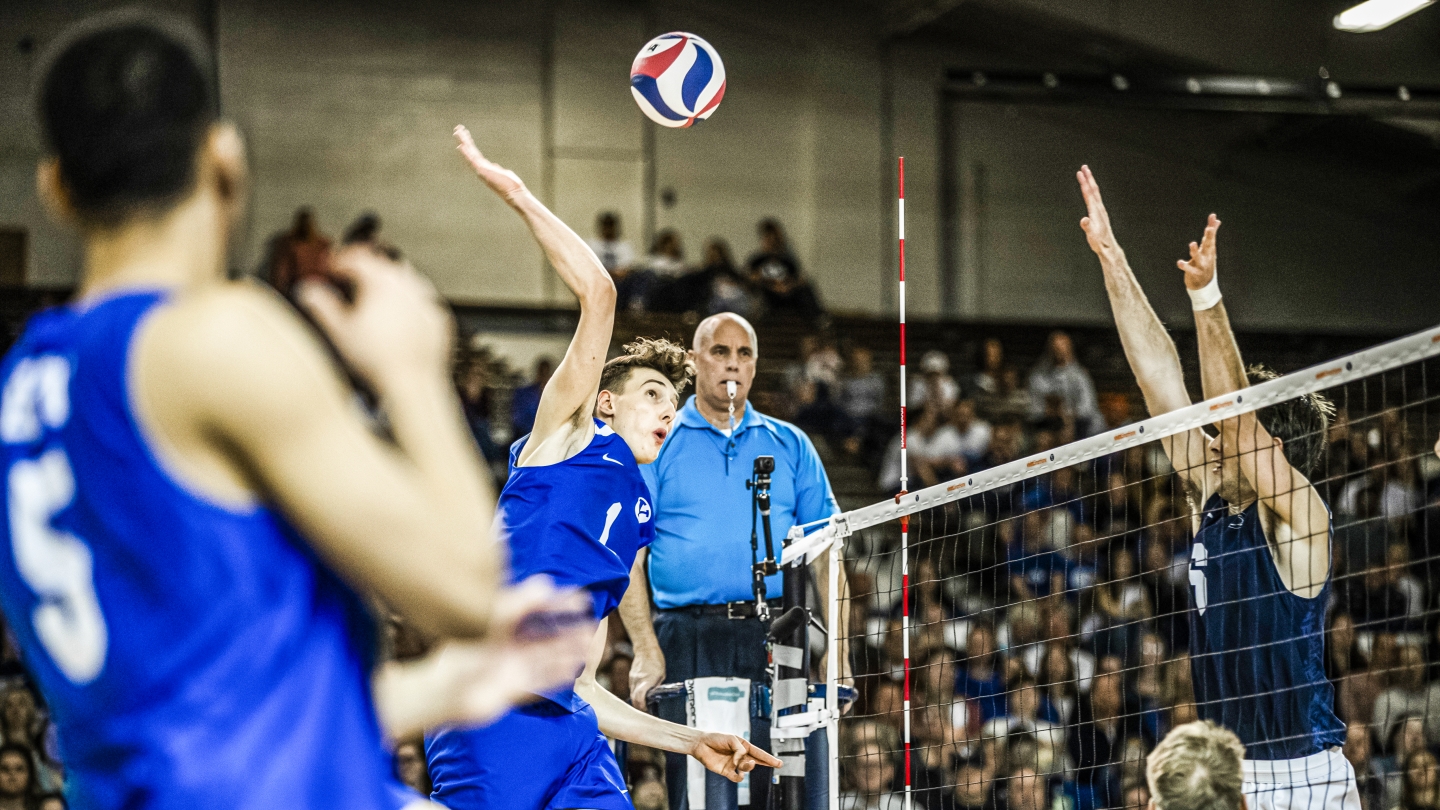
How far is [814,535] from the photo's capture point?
5855 mm

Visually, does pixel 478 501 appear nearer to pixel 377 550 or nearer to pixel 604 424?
pixel 377 550

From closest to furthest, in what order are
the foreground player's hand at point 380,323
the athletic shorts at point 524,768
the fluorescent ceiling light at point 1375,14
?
the foreground player's hand at point 380,323 → the athletic shorts at point 524,768 → the fluorescent ceiling light at point 1375,14

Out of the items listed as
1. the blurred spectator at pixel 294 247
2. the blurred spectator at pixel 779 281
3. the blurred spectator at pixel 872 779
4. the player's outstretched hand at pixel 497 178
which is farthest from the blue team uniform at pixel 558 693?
the blurred spectator at pixel 779 281

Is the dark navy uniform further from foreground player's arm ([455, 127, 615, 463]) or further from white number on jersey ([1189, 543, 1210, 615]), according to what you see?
foreground player's arm ([455, 127, 615, 463])

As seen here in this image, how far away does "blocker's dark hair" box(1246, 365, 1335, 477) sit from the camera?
4836 millimetres

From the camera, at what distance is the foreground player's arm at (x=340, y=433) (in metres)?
1.58

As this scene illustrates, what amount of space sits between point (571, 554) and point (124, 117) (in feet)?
9.37

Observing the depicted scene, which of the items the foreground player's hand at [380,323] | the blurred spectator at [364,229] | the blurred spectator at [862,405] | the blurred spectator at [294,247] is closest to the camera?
the foreground player's hand at [380,323]

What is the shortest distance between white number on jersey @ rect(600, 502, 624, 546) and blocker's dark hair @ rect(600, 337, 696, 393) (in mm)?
674

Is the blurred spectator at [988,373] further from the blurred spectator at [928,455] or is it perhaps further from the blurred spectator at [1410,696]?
the blurred spectator at [1410,696]

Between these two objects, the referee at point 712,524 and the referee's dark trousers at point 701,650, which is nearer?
the referee's dark trousers at point 701,650

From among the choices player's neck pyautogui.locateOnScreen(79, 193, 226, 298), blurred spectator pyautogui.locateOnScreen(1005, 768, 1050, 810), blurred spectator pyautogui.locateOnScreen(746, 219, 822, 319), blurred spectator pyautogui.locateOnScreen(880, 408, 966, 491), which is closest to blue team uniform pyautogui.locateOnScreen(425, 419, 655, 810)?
player's neck pyautogui.locateOnScreen(79, 193, 226, 298)

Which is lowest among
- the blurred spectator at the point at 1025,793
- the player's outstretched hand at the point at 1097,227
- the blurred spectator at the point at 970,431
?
the blurred spectator at the point at 1025,793

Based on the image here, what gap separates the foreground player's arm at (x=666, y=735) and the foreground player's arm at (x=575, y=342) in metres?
0.66
